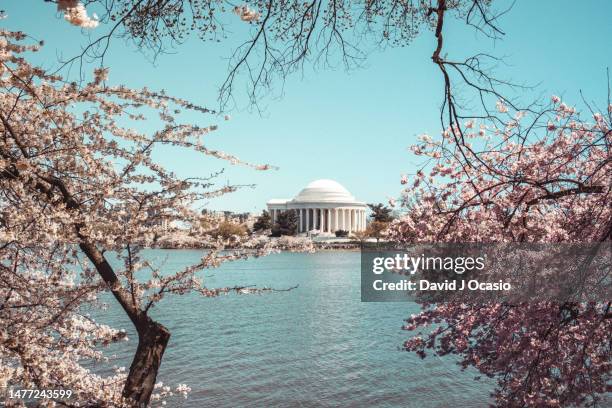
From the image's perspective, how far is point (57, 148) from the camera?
361cm

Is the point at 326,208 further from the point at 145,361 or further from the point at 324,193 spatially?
the point at 145,361

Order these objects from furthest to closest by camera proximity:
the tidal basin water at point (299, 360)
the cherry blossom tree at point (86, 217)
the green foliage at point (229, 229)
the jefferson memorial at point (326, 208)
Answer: the jefferson memorial at point (326, 208)
the tidal basin water at point (299, 360)
the green foliage at point (229, 229)
the cherry blossom tree at point (86, 217)

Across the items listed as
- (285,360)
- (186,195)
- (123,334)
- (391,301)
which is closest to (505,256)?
(186,195)

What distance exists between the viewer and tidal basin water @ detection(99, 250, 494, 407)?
439 inches

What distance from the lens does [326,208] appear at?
110 metres

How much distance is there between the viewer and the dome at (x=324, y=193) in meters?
112

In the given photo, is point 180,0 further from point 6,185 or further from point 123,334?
point 123,334

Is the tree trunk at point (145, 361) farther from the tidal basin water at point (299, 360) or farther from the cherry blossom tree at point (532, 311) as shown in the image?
the tidal basin water at point (299, 360)

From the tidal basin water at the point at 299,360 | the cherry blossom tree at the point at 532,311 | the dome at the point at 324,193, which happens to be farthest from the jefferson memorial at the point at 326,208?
the cherry blossom tree at the point at 532,311

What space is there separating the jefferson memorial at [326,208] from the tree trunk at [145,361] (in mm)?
105282

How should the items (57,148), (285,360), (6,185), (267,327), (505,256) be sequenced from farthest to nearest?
(267,327), (285,360), (505,256), (57,148), (6,185)

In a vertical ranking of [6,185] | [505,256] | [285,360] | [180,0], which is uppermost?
[180,0]

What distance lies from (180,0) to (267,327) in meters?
16.6

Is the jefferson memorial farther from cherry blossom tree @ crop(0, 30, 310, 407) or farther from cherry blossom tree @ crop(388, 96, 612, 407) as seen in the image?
cherry blossom tree @ crop(0, 30, 310, 407)
